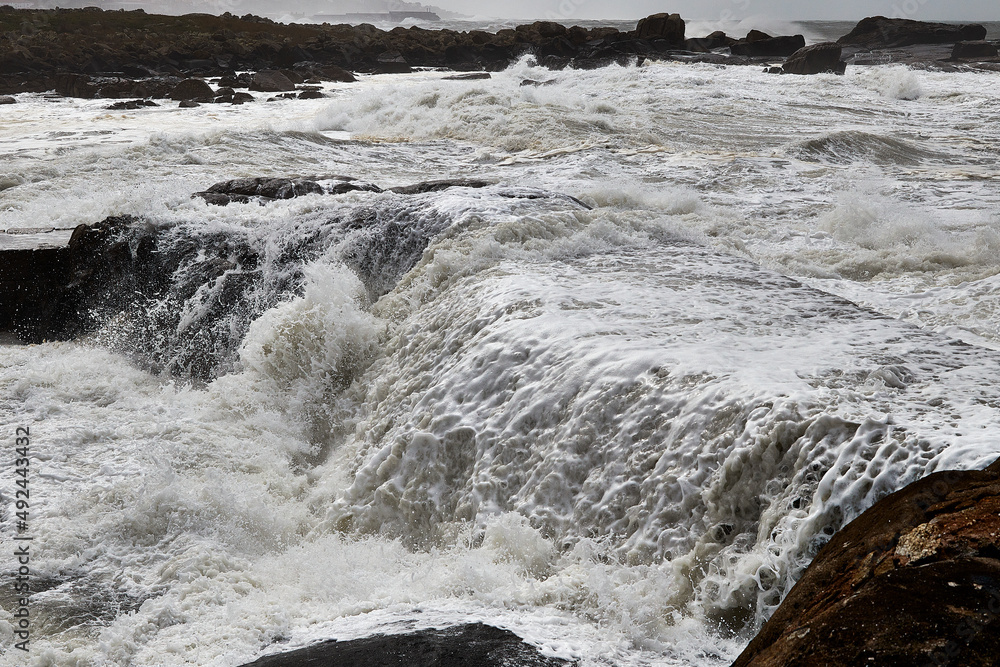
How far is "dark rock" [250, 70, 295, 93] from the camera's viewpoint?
2423 centimetres

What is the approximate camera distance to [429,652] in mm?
2850

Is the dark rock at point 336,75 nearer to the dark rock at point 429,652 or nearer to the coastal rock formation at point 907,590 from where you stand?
the dark rock at point 429,652

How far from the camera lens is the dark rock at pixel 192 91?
70.9 ft

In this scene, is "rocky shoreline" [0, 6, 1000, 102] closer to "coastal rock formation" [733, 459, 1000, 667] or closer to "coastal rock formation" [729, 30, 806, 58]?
"coastal rock formation" [729, 30, 806, 58]

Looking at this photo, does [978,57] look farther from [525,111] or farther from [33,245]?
[33,245]

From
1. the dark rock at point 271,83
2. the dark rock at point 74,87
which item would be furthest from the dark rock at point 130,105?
the dark rock at point 271,83

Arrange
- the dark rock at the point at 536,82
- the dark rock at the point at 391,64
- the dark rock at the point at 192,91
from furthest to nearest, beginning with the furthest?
1. the dark rock at the point at 391,64
2. the dark rock at the point at 536,82
3. the dark rock at the point at 192,91

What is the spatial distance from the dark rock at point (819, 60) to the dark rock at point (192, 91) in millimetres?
18627

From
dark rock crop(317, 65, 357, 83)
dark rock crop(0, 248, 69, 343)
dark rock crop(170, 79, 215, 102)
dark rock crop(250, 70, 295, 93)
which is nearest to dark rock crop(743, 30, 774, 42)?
dark rock crop(317, 65, 357, 83)

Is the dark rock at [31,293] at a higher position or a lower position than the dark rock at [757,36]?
lower

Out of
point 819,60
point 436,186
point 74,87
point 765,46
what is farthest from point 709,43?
point 436,186

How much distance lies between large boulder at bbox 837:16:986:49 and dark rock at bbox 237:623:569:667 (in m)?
36.3

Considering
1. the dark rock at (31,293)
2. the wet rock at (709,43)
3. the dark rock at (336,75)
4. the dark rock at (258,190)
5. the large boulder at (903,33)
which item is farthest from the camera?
the wet rock at (709,43)

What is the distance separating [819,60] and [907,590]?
26.9 meters
